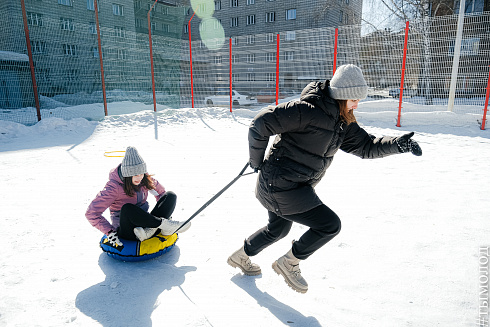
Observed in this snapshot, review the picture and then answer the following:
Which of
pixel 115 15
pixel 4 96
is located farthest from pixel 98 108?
pixel 115 15

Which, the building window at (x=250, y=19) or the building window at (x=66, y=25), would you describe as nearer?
the building window at (x=66, y=25)

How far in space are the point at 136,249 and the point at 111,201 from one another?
43 centimetres

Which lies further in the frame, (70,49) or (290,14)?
(290,14)

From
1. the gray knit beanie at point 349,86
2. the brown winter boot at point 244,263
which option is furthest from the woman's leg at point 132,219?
the gray knit beanie at point 349,86

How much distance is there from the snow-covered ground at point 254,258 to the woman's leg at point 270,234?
26cm

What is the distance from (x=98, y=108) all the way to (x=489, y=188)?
467 inches

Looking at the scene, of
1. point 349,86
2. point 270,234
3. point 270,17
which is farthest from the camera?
point 270,17

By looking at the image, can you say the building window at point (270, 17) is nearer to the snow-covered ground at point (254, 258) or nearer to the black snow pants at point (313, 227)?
the snow-covered ground at point (254, 258)

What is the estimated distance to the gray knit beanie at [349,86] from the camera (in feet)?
6.23

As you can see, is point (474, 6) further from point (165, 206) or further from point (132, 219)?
point (132, 219)

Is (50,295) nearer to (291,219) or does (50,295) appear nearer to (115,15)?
(291,219)

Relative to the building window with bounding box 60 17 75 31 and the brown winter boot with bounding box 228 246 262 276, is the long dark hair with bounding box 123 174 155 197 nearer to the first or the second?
the brown winter boot with bounding box 228 246 262 276

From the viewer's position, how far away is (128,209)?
8.00ft

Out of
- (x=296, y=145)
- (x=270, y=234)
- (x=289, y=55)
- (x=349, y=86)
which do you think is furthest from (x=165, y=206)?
(x=289, y=55)
